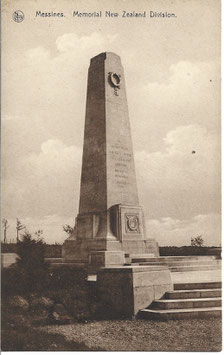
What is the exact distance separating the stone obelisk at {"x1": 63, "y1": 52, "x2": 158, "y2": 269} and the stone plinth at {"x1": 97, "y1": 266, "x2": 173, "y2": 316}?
3558 millimetres

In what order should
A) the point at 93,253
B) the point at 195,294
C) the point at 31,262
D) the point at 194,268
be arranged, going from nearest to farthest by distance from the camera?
the point at 195,294
the point at 31,262
the point at 194,268
the point at 93,253

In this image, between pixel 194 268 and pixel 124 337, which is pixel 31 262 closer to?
pixel 124 337

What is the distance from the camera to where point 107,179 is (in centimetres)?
1427

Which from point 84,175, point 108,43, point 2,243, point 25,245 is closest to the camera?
point 2,243

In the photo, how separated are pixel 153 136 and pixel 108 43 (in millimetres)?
3880

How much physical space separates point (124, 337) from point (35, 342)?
5.77 feet

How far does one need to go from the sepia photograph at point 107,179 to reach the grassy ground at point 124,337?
0.03 metres

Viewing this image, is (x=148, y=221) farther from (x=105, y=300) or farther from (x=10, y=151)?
(x=10, y=151)

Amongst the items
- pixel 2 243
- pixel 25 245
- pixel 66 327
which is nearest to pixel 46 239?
pixel 25 245

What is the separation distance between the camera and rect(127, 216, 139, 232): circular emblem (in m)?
14.2

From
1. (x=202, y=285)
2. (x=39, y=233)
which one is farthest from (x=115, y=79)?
(x=202, y=285)

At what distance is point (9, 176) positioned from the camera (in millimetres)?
9734

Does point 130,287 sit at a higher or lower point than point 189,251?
lower

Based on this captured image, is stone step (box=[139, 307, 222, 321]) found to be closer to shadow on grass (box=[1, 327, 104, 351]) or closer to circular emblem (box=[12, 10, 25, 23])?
shadow on grass (box=[1, 327, 104, 351])
